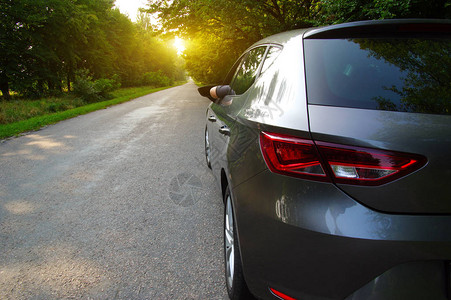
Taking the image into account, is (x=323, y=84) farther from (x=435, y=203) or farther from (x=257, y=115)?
(x=435, y=203)

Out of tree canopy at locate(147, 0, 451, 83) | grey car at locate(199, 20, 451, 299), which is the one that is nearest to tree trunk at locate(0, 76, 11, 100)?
tree canopy at locate(147, 0, 451, 83)

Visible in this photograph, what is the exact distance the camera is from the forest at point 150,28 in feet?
19.4

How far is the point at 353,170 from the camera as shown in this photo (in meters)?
1.14

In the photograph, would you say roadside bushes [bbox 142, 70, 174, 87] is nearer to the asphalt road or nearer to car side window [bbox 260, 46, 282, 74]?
the asphalt road

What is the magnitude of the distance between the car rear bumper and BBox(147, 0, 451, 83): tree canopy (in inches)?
188

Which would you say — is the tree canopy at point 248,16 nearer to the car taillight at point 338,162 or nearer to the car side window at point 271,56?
the car side window at point 271,56

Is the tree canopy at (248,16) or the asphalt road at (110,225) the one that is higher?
the tree canopy at (248,16)

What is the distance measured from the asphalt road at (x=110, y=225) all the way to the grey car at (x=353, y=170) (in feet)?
3.20

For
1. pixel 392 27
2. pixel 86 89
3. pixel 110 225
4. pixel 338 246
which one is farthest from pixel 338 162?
pixel 86 89

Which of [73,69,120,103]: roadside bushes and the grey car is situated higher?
[73,69,120,103]: roadside bushes

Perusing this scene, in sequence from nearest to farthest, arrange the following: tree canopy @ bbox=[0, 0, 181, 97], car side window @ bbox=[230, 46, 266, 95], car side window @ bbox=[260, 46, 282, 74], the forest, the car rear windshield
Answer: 1. the car rear windshield
2. car side window @ bbox=[260, 46, 282, 74]
3. car side window @ bbox=[230, 46, 266, 95]
4. the forest
5. tree canopy @ bbox=[0, 0, 181, 97]

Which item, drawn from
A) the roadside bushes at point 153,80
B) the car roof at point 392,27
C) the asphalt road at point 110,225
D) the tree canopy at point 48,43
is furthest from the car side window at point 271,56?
the roadside bushes at point 153,80

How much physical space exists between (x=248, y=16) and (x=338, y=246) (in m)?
11.1

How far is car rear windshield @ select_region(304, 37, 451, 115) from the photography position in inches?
49.1
